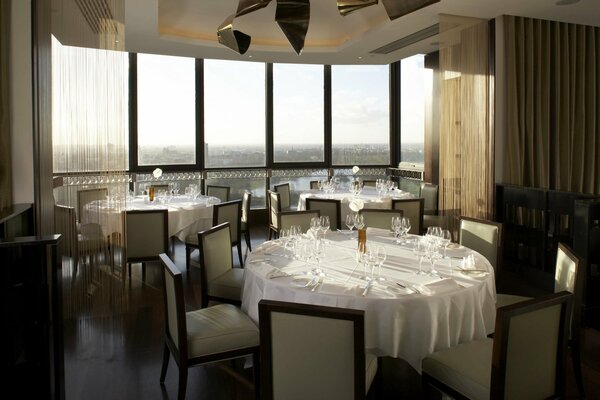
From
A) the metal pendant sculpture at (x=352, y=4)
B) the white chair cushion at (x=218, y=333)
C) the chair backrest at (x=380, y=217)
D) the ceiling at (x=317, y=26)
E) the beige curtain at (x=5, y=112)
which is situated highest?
the ceiling at (x=317, y=26)

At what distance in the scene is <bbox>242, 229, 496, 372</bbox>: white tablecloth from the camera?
2.51m

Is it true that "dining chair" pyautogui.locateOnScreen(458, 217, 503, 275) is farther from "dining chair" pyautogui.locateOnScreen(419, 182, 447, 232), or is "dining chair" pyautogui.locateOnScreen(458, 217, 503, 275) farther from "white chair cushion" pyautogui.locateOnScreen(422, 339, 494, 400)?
"dining chair" pyautogui.locateOnScreen(419, 182, 447, 232)

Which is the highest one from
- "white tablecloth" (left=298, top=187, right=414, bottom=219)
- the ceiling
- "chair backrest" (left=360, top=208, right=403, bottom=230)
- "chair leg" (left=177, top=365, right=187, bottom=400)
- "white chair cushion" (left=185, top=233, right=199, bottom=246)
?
the ceiling

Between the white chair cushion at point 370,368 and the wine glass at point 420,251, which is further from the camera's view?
the wine glass at point 420,251

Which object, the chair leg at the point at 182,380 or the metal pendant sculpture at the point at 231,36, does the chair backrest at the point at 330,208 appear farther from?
the chair leg at the point at 182,380

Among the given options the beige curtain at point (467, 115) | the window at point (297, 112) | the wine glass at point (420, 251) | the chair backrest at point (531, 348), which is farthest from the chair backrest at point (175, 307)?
the window at point (297, 112)

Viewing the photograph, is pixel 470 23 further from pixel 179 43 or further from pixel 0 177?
pixel 0 177

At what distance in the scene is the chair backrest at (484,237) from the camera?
3842 millimetres

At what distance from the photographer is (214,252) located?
3.74 m

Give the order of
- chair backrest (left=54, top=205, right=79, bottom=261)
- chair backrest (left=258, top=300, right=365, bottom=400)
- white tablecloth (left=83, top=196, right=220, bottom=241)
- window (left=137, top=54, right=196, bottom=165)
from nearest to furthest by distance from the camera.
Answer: chair backrest (left=258, top=300, right=365, bottom=400) → chair backrest (left=54, top=205, right=79, bottom=261) → white tablecloth (left=83, top=196, right=220, bottom=241) → window (left=137, top=54, right=196, bottom=165)

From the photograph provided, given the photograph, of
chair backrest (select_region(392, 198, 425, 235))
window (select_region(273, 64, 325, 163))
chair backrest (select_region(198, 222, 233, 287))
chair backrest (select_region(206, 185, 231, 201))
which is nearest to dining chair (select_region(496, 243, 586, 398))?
chair backrest (select_region(198, 222, 233, 287))

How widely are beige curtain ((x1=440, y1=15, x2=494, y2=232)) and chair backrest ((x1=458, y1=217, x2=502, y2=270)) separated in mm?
2065

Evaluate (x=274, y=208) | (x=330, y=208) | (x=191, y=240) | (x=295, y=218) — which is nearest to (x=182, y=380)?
(x=295, y=218)

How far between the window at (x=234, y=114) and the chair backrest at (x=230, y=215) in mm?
3371
